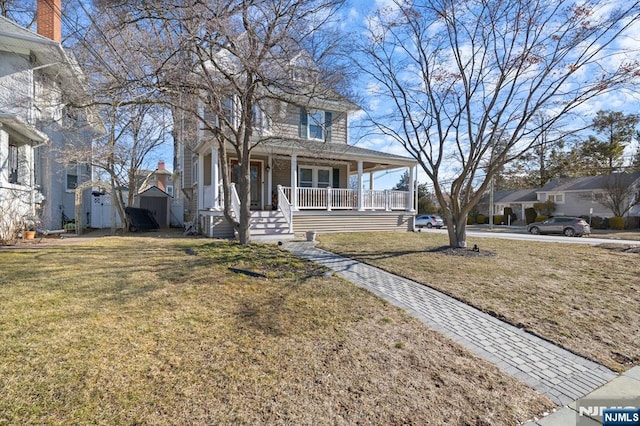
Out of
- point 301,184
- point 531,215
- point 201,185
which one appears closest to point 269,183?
point 301,184

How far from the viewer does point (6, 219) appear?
339 inches

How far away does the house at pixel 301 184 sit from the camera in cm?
1150

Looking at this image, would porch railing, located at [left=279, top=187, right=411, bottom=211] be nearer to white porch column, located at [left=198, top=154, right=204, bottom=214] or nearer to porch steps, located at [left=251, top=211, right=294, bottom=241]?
porch steps, located at [left=251, top=211, right=294, bottom=241]

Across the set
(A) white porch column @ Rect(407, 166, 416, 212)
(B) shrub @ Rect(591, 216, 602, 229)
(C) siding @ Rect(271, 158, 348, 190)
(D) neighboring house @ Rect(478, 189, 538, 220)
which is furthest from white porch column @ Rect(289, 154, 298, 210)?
(D) neighboring house @ Rect(478, 189, 538, 220)

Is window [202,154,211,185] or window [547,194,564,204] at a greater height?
window [202,154,211,185]

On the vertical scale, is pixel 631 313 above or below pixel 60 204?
below

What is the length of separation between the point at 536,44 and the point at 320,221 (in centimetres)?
905

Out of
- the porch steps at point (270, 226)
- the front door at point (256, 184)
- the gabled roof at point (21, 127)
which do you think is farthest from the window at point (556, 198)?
the gabled roof at point (21, 127)

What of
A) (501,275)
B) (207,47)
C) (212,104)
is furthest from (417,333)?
(207,47)

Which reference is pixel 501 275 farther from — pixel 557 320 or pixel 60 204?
pixel 60 204

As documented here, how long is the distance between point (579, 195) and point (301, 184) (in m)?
32.5

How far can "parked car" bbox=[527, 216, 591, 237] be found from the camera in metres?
19.6

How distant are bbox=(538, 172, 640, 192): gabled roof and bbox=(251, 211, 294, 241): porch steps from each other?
32.0 m

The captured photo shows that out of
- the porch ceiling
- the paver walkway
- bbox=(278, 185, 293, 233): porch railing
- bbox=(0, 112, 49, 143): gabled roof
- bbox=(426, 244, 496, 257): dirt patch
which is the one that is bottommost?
the paver walkway
